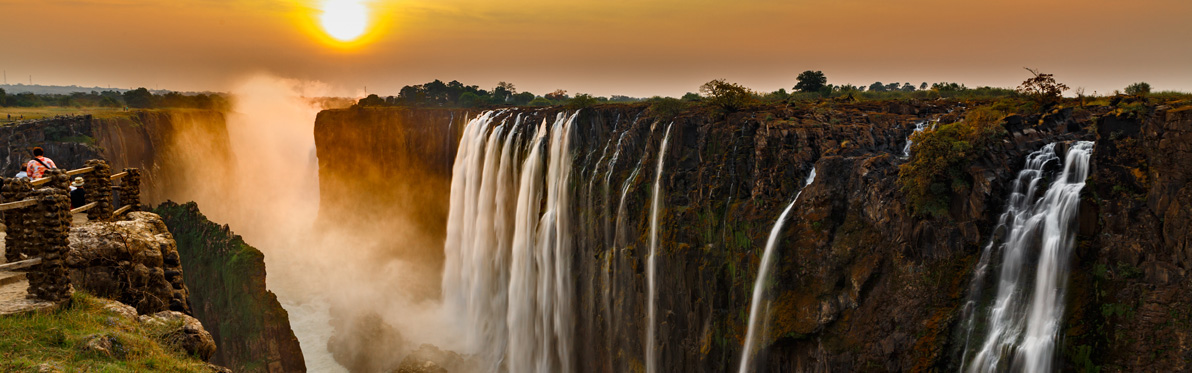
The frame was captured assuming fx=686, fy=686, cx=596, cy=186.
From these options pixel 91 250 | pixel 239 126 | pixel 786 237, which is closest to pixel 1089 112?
pixel 786 237

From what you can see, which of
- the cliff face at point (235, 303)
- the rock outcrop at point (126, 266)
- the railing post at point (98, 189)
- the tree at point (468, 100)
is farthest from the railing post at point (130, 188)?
the tree at point (468, 100)

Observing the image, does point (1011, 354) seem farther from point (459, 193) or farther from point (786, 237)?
point (459, 193)

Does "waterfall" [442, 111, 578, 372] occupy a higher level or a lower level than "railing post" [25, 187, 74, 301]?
lower

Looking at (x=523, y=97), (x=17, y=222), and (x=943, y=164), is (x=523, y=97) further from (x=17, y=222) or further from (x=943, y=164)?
(x=17, y=222)

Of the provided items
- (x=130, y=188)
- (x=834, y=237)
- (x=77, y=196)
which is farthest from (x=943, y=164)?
(x=77, y=196)

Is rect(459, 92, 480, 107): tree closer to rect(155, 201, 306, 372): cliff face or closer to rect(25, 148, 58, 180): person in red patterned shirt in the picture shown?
rect(155, 201, 306, 372): cliff face

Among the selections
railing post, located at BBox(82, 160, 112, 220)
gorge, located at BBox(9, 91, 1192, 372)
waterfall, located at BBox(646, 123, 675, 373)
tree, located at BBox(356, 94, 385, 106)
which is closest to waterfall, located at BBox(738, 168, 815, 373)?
gorge, located at BBox(9, 91, 1192, 372)
